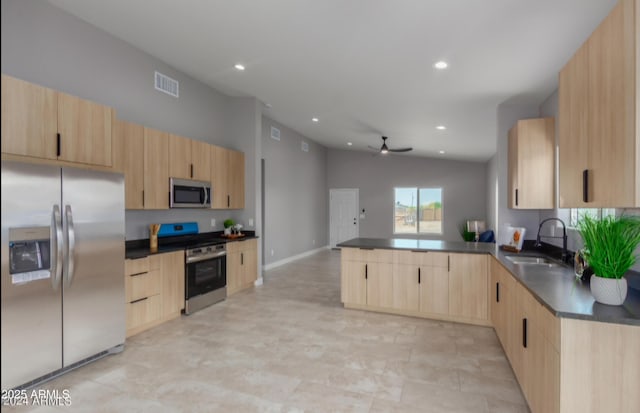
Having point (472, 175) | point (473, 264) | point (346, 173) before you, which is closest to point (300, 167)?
point (346, 173)

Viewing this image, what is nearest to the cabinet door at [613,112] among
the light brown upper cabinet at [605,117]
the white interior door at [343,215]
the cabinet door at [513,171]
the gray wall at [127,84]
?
the light brown upper cabinet at [605,117]

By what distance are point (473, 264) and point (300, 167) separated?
5890 millimetres

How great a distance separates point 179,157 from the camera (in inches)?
192

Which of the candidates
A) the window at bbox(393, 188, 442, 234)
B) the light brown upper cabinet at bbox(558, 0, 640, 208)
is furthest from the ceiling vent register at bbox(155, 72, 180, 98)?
the window at bbox(393, 188, 442, 234)

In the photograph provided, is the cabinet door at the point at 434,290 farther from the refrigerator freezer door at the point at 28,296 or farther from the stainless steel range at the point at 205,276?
the refrigerator freezer door at the point at 28,296

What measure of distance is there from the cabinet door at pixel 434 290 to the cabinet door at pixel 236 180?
3249 mm

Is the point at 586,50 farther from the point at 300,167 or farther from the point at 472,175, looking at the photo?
the point at 472,175

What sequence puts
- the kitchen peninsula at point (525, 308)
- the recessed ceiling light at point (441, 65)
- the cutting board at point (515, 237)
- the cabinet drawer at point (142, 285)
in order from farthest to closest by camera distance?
the cutting board at point (515, 237)
the cabinet drawer at point (142, 285)
the recessed ceiling light at point (441, 65)
the kitchen peninsula at point (525, 308)

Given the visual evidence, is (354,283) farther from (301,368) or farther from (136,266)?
(136,266)

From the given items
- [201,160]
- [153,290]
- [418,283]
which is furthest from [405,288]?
[201,160]

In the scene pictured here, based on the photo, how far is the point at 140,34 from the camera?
13.6 feet

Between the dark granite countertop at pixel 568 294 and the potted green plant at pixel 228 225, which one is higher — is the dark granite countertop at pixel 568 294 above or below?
below

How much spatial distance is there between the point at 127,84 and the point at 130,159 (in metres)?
1.04

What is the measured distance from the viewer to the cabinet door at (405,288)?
448 centimetres
